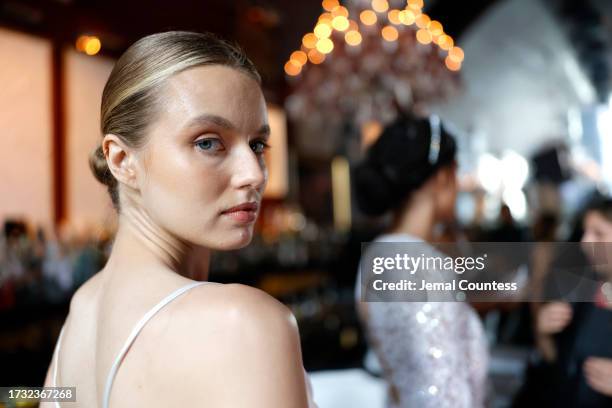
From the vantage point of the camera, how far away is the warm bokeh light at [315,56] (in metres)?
4.45

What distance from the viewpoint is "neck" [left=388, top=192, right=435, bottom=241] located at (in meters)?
1.54

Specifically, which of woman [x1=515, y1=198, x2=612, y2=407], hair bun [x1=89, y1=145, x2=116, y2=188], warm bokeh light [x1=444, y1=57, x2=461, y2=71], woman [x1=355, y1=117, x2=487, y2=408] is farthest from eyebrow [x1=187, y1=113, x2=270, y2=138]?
warm bokeh light [x1=444, y1=57, x2=461, y2=71]

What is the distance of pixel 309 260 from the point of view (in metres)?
5.51

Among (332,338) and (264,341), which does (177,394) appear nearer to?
(264,341)

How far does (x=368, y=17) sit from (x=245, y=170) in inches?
146

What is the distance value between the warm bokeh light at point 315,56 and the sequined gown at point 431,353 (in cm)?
327

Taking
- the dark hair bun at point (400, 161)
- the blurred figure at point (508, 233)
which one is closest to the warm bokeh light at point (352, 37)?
the blurred figure at point (508, 233)

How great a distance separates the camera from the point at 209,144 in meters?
0.67

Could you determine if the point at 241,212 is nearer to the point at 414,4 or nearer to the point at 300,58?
the point at 414,4

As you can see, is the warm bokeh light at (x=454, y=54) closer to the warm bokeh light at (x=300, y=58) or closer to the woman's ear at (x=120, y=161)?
the warm bokeh light at (x=300, y=58)

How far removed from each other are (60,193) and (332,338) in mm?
1841

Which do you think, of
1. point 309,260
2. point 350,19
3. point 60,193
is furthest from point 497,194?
point 60,193

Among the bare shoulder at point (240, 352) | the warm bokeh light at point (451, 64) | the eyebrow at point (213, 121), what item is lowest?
the bare shoulder at point (240, 352)

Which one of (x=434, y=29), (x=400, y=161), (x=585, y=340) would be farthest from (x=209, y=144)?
(x=434, y=29)
